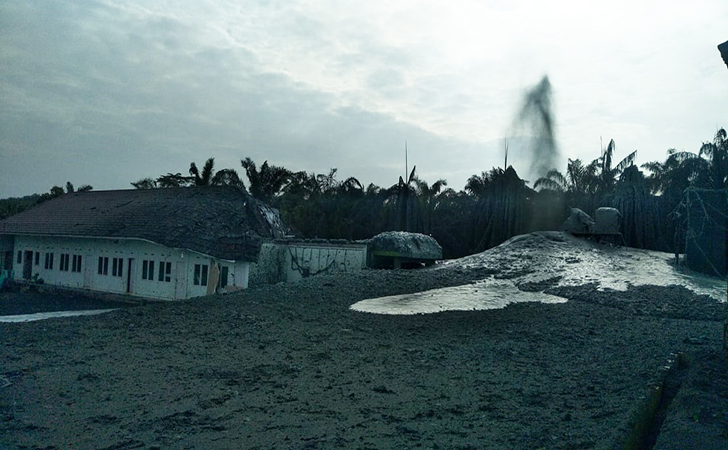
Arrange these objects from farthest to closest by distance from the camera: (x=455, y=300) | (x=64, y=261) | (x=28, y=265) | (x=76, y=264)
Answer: (x=28, y=265) < (x=64, y=261) < (x=76, y=264) < (x=455, y=300)

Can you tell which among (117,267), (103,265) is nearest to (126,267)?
(117,267)

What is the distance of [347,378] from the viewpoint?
24.7 feet

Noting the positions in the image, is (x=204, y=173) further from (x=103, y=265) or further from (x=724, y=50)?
(x=724, y=50)

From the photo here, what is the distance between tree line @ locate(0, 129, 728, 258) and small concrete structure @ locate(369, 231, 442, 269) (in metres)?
8.70

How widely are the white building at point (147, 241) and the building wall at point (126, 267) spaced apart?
0.14 feet

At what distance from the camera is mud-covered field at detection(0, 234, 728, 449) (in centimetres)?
532

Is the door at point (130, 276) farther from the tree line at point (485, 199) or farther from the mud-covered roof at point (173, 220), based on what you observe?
the tree line at point (485, 199)

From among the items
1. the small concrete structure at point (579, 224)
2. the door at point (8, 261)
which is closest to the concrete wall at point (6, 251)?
the door at point (8, 261)

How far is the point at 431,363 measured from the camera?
27.5 feet

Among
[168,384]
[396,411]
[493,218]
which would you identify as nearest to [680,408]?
[396,411]

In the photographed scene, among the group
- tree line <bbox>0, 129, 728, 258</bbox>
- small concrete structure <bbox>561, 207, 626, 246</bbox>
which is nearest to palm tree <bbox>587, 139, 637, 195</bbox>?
tree line <bbox>0, 129, 728, 258</bbox>

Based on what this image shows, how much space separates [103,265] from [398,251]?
14.5 m

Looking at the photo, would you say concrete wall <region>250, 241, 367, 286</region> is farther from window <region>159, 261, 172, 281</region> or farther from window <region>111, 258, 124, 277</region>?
window <region>111, 258, 124, 277</region>

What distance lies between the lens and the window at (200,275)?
77.2 ft
